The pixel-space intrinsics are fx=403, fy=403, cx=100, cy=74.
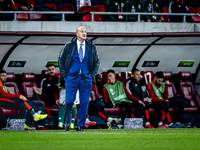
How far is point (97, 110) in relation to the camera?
875 centimetres

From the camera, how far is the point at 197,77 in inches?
443

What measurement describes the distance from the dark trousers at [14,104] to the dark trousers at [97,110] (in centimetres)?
149

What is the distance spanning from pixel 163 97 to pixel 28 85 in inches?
130

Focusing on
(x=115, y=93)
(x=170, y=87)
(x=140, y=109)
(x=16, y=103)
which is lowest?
(x=140, y=109)

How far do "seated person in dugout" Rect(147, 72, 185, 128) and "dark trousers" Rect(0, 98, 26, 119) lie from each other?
3.18 meters

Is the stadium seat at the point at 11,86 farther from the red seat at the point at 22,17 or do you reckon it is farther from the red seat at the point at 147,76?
the red seat at the point at 147,76

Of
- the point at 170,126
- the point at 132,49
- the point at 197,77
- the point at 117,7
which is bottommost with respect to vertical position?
the point at 170,126

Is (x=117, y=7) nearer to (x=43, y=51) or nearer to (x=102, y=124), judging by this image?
(x=43, y=51)

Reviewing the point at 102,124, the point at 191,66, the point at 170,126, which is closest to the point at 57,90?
the point at 102,124

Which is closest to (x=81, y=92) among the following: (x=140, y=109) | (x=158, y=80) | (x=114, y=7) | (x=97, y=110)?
(x=97, y=110)

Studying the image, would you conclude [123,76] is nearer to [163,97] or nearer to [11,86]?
[163,97]

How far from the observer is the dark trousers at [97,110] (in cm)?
867

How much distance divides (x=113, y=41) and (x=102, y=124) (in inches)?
83.6

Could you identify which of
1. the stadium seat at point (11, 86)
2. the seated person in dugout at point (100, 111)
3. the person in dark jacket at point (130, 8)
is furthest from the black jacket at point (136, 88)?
the person in dark jacket at point (130, 8)
